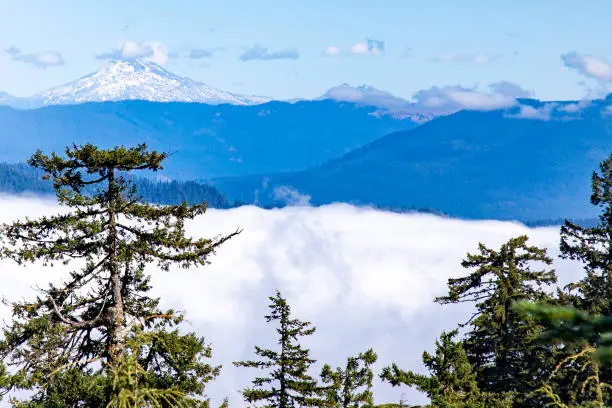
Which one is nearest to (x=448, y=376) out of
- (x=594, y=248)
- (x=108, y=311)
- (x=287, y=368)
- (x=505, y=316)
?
(x=287, y=368)

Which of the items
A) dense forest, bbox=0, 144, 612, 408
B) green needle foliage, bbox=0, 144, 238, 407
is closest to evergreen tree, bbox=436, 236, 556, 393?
dense forest, bbox=0, 144, 612, 408

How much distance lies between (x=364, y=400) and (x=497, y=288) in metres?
11.7

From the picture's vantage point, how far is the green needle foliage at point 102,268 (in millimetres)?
17203

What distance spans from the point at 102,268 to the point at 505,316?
20992 millimetres

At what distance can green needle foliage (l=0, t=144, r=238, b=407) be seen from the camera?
56.4 feet

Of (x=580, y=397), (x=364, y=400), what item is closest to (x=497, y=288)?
(x=580, y=397)

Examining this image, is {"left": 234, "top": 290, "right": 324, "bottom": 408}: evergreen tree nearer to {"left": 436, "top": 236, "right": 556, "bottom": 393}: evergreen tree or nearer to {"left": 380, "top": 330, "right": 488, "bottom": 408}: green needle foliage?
{"left": 380, "top": 330, "right": 488, "bottom": 408}: green needle foliage

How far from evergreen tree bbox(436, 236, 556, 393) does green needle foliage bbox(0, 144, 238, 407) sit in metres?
16.8

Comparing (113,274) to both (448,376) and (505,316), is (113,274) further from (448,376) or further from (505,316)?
(505,316)

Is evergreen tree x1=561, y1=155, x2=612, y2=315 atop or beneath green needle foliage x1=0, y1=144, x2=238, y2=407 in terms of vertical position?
atop

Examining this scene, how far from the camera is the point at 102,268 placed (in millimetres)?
18797

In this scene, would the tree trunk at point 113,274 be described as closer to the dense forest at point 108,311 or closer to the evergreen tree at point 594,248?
the dense forest at point 108,311

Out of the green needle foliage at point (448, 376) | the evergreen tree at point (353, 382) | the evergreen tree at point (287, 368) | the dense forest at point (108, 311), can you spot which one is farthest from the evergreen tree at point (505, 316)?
the green needle foliage at point (448, 376)

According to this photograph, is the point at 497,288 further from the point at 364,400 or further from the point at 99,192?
the point at 99,192
